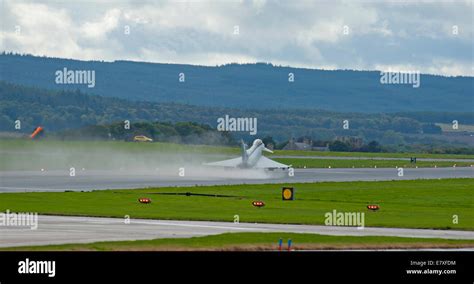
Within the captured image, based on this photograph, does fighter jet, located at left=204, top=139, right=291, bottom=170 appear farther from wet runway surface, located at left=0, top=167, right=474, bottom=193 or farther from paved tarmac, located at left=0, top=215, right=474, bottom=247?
paved tarmac, located at left=0, top=215, right=474, bottom=247

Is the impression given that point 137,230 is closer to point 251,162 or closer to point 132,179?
point 132,179

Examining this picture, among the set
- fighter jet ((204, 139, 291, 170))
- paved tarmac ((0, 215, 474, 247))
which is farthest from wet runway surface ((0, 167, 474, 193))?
paved tarmac ((0, 215, 474, 247))

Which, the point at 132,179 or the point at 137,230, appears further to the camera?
the point at 132,179

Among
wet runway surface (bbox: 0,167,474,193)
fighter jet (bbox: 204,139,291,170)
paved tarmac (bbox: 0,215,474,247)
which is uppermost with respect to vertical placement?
fighter jet (bbox: 204,139,291,170)

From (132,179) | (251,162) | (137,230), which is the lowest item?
(137,230)

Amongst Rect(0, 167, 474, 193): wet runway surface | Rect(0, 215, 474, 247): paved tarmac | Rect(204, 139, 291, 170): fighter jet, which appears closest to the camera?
Rect(0, 215, 474, 247): paved tarmac

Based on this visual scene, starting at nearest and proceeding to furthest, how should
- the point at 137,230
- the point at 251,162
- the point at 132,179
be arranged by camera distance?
the point at 137,230, the point at 132,179, the point at 251,162

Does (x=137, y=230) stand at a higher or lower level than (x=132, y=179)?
lower

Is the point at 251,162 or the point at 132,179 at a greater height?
the point at 251,162

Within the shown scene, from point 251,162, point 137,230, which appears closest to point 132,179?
point 251,162

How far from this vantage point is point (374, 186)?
338ft

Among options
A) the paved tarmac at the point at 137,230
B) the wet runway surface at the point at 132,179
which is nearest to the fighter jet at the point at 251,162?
the wet runway surface at the point at 132,179

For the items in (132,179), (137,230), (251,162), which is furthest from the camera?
(251,162)
